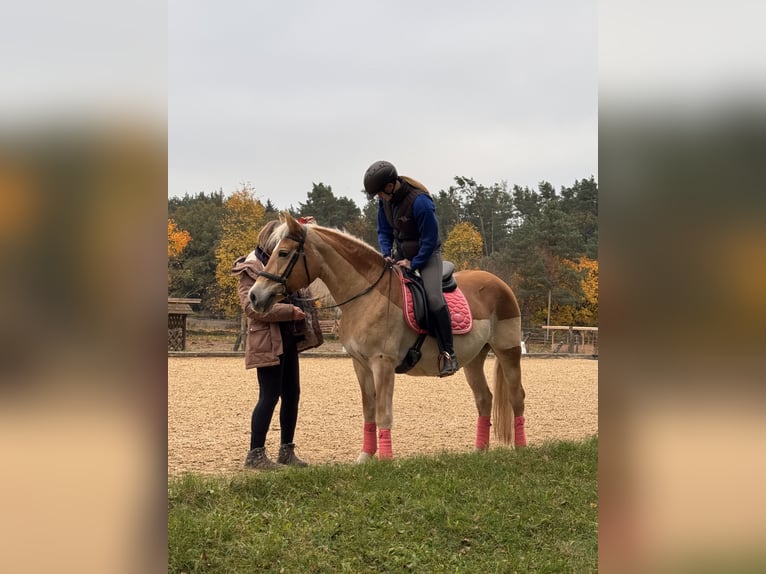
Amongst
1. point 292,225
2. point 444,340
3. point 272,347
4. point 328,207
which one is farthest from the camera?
point 328,207

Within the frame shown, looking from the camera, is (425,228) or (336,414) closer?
(425,228)

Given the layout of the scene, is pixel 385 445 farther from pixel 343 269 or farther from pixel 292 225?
pixel 292 225

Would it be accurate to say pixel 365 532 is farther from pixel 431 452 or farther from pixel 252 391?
pixel 252 391

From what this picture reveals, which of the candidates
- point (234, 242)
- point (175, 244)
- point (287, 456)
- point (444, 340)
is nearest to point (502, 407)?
point (444, 340)

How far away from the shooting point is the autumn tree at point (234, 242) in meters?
28.1

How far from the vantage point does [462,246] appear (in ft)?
109

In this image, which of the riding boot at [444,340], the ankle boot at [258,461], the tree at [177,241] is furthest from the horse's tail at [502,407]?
the tree at [177,241]

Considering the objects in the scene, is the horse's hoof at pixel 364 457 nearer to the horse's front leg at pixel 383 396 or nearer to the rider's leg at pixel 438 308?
the horse's front leg at pixel 383 396

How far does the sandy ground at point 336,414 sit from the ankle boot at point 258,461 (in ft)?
1.38

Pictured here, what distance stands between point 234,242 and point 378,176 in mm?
23514

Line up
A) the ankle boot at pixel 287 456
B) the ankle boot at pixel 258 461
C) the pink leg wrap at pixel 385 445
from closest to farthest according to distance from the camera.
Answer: the pink leg wrap at pixel 385 445 → the ankle boot at pixel 258 461 → the ankle boot at pixel 287 456
